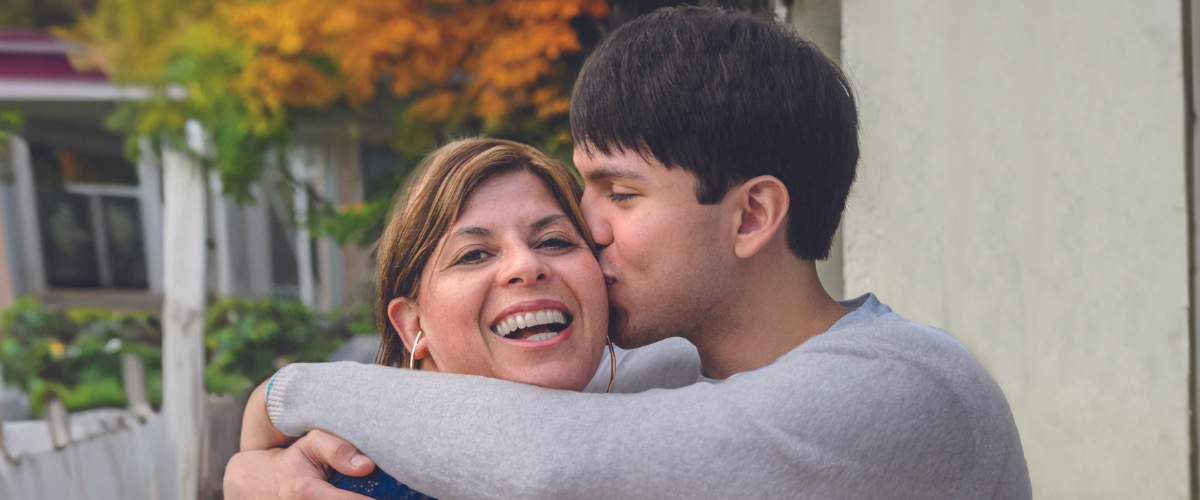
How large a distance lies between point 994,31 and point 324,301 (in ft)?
14.9

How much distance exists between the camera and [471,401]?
157cm

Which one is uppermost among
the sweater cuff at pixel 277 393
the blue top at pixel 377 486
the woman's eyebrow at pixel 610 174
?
the woman's eyebrow at pixel 610 174

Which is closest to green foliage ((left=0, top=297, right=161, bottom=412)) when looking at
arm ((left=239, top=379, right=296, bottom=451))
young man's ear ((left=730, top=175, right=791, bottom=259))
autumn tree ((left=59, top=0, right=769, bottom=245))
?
autumn tree ((left=59, top=0, right=769, bottom=245))

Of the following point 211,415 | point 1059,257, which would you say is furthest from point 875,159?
point 211,415

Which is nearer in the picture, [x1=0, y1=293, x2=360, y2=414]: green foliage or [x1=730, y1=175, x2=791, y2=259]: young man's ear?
[x1=730, y1=175, x2=791, y2=259]: young man's ear

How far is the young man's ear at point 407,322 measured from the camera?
2.00 meters

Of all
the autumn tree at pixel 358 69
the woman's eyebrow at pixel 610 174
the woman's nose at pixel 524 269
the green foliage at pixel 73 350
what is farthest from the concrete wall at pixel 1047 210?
the green foliage at pixel 73 350

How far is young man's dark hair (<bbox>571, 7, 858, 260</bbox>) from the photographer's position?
183cm

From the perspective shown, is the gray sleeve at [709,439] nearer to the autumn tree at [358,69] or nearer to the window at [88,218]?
the autumn tree at [358,69]

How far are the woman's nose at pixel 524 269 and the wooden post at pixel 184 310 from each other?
3810 millimetres

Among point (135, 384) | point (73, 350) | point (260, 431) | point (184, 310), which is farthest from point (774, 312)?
point (73, 350)

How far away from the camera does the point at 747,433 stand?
1.42m

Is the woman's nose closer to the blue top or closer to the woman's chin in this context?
the woman's chin

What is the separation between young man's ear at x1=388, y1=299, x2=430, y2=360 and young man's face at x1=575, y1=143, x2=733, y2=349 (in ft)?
1.48
